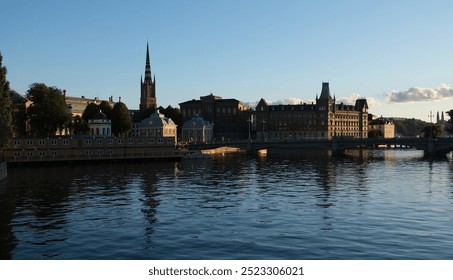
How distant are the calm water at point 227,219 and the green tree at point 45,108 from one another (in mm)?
50910

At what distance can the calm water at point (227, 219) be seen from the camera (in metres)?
28.3

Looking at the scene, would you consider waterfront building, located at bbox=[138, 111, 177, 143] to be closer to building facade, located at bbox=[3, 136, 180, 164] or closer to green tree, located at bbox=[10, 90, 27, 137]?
building facade, located at bbox=[3, 136, 180, 164]

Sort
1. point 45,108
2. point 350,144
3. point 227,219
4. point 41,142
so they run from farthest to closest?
1. point 350,144
2. point 45,108
3. point 41,142
4. point 227,219

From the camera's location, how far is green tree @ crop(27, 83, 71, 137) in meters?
114

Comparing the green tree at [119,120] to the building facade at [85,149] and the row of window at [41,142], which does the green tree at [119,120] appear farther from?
the row of window at [41,142]

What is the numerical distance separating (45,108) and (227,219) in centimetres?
8698

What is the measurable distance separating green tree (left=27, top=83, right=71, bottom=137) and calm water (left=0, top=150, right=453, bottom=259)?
5091cm

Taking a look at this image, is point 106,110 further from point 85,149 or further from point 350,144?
point 350,144

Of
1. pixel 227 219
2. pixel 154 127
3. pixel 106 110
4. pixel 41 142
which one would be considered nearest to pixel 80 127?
pixel 106 110

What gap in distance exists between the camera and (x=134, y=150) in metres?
119

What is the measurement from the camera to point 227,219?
125ft

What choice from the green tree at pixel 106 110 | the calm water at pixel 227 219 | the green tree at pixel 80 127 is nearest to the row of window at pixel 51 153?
the green tree at pixel 80 127

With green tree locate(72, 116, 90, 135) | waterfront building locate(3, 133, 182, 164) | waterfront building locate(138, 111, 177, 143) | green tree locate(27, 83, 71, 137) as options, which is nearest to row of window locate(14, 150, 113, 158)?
waterfront building locate(3, 133, 182, 164)
